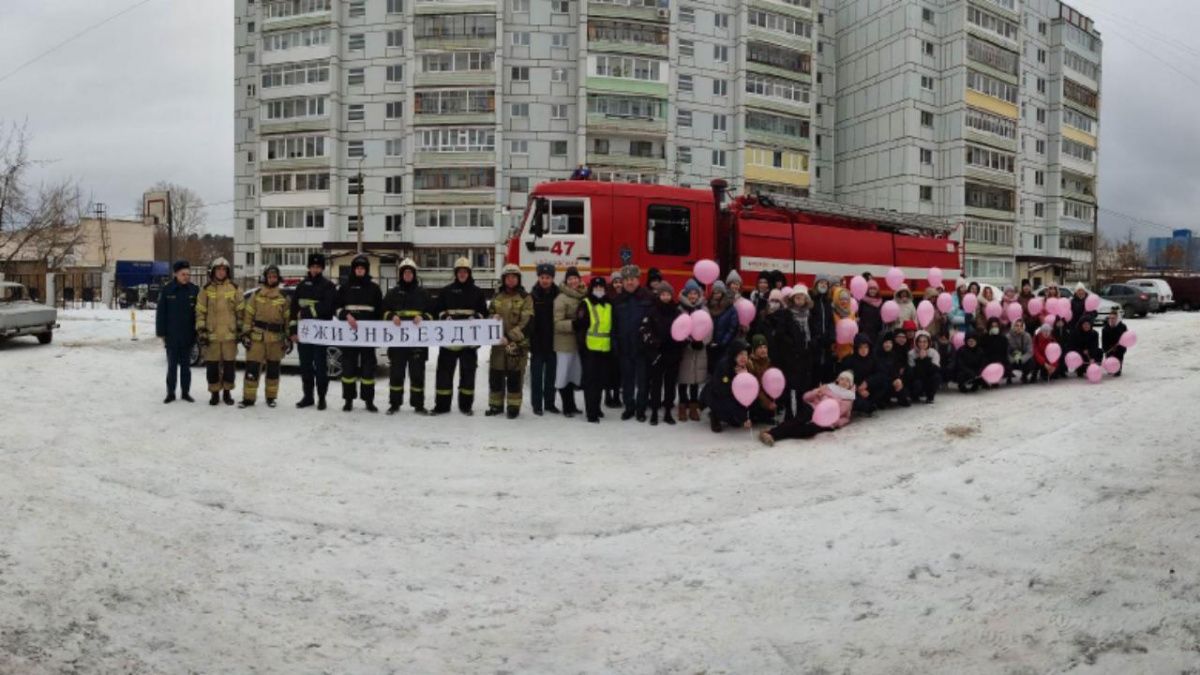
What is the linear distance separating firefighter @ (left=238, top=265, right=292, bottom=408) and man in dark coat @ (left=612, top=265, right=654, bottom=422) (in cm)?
445

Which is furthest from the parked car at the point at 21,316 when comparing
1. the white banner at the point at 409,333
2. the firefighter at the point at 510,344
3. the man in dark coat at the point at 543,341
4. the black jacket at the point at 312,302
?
the man in dark coat at the point at 543,341

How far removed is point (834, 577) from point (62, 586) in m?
4.81

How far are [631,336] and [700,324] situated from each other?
965mm

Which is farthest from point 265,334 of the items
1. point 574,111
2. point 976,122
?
point 976,122

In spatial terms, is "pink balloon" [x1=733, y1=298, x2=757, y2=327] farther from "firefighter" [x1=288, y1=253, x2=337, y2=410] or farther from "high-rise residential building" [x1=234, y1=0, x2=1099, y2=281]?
"high-rise residential building" [x1=234, y1=0, x2=1099, y2=281]

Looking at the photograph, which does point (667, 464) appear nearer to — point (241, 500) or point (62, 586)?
point (241, 500)

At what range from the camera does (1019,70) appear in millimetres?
58812

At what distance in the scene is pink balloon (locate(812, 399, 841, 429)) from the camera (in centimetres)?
912

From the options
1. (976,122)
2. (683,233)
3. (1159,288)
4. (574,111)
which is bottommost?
(1159,288)

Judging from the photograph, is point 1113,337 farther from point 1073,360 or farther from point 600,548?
point 600,548

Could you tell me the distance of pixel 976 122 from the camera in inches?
2194

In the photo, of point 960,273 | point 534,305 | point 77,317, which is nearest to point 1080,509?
point 534,305

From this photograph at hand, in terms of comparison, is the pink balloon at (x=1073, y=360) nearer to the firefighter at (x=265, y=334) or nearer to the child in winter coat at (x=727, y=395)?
the child in winter coat at (x=727, y=395)

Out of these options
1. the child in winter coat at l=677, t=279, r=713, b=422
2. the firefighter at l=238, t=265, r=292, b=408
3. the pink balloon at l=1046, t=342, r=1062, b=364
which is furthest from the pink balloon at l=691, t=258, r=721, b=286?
the pink balloon at l=1046, t=342, r=1062, b=364
